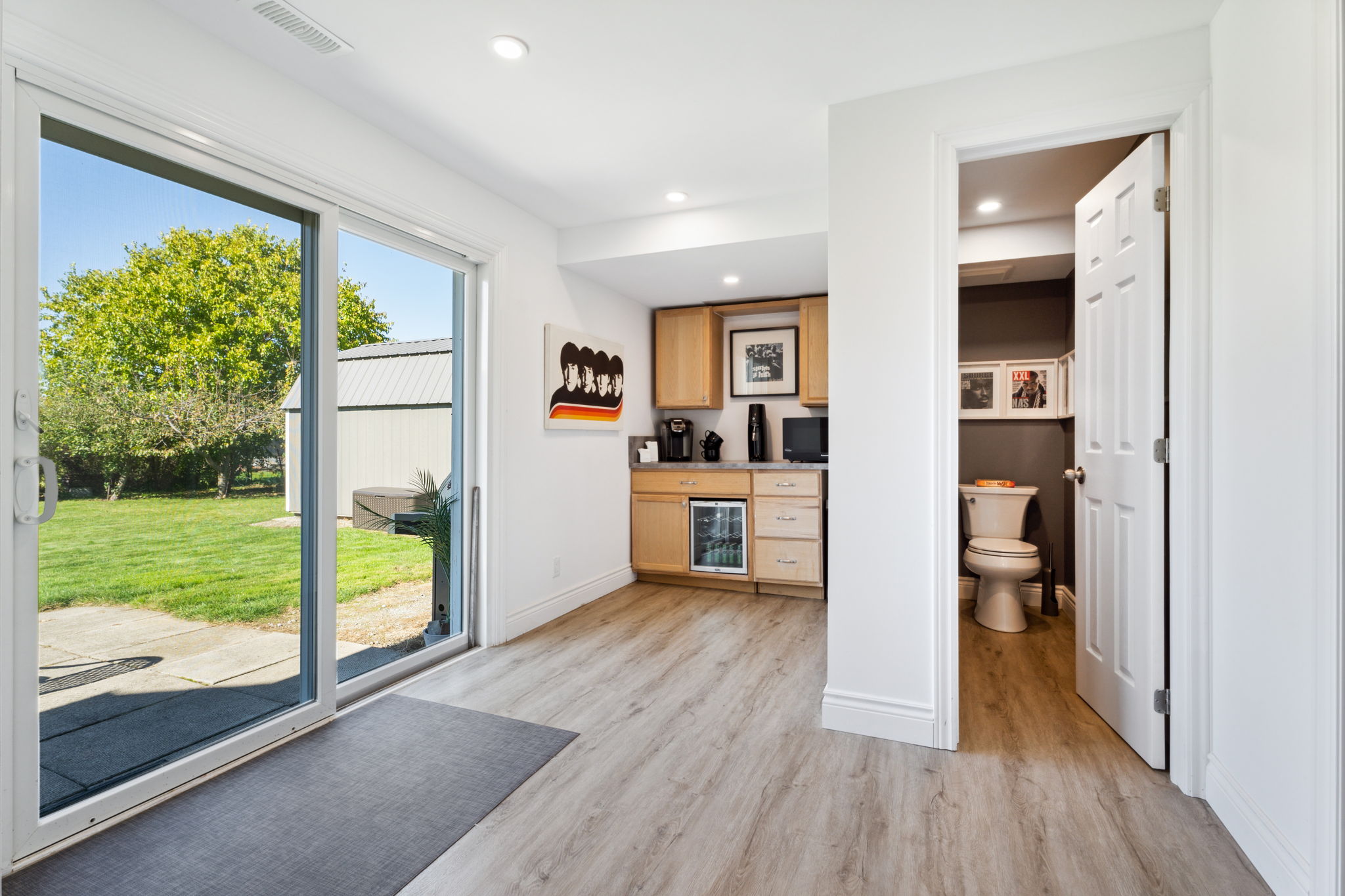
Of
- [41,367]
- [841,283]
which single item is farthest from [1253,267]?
[41,367]

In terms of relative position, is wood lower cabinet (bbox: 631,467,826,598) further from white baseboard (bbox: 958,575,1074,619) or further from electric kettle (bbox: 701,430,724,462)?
white baseboard (bbox: 958,575,1074,619)

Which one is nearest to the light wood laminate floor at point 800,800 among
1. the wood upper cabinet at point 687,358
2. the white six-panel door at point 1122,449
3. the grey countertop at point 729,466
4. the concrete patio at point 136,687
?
the white six-panel door at point 1122,449

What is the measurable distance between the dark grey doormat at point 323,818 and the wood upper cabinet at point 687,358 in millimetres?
2913

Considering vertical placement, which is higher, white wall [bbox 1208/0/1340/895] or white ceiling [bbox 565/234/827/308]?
white ceiling [bbox 565/234/827/308]

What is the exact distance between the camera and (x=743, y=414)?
16.3ft

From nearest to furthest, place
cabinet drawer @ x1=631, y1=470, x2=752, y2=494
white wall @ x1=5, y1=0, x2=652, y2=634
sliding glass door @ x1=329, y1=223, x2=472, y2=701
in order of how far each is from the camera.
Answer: white wall @ x1=5, y1=0, x2=652, y2=634, sliding glass door @ x1=329, y1=223, x2=472, y2=701, cabinet drawer @ x1=631, y1=470, x2=752, y2=494

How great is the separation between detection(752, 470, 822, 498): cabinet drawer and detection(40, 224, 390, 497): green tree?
9.27 feet

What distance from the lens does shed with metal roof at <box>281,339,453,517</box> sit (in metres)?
2.46

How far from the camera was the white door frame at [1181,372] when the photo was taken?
6.13 ft

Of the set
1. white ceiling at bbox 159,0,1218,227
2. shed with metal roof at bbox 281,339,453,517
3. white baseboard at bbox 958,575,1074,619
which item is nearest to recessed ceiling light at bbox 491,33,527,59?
white ceiling at bbox 159,0,1218,227

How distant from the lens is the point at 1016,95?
84.5 inches

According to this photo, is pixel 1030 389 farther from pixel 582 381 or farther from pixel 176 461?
pixel 176 461

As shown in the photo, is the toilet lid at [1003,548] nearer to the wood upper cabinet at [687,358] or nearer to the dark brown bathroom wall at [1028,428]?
the dark brown bathroom wall at [1028,428]

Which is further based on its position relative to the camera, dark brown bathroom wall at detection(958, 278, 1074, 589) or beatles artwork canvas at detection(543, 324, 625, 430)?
dark brown bathroom wall at detection(958, 278, 1074, 589)
